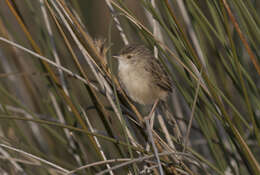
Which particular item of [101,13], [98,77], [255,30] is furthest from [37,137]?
[101,13]

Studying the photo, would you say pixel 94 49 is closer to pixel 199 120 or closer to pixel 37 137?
pixel 199 120

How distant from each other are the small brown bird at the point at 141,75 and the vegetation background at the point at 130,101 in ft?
0.63

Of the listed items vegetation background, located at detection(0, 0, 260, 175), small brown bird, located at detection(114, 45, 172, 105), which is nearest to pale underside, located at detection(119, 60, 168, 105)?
small brown bird, located at detection(114, 45, 172, 105)

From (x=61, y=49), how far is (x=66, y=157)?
1.43m

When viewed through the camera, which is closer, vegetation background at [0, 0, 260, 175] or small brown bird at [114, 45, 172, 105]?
vegetation background at [0, 0, 260, 175]

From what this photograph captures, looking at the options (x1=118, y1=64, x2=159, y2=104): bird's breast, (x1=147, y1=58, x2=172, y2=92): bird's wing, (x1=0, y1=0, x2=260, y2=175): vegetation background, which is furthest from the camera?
(x1=147, y1=58, x2=172, y2=92): bird's wing

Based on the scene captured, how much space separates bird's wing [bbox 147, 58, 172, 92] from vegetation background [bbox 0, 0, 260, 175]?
0.17 m

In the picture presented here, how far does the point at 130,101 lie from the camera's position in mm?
2807

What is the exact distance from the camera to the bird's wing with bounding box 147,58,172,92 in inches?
130

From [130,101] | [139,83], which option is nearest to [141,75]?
[139,83]

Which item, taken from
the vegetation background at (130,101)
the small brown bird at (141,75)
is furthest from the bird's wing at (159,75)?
the vegetation background at (130,101)

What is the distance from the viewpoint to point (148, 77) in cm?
330

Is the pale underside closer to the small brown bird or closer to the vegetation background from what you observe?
the small brown bird

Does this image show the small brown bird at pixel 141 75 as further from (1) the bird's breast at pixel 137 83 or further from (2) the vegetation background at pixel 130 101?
(2) the vegetation background at pixel 130 101
